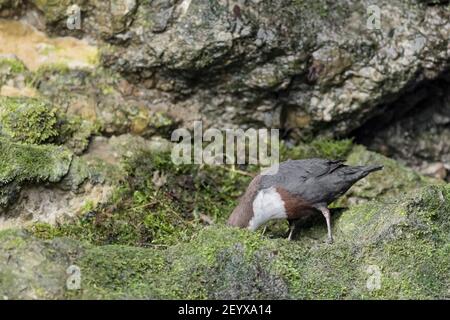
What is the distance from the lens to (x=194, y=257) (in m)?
5.66

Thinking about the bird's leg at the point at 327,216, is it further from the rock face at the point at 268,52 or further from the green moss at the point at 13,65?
the green moss at the point at 13,65

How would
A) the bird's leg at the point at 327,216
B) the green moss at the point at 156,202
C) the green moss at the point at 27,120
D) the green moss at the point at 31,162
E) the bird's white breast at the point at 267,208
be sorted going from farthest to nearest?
the green moss at the point at 27,120 → the green moss at the point at 156,202 → the bird's white breast at the point at 267,208 → the green moss at the point at 31,162 → the bird's leg at the point at 327,216

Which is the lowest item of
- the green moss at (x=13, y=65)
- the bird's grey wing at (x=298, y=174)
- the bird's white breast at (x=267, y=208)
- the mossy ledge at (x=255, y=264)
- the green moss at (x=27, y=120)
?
the mossy ledge at (x=255, y=264)

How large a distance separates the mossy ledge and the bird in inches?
27.2

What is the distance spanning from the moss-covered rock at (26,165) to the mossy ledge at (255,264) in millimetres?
1330

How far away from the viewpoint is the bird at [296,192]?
671 centimetres

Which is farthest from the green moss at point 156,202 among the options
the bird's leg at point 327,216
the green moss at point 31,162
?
the bird's leg at point 327,216

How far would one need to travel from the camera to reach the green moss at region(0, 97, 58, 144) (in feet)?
23.2

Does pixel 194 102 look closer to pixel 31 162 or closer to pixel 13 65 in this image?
pixel 13 65

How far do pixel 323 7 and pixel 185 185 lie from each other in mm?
2463

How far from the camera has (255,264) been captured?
18.2ft

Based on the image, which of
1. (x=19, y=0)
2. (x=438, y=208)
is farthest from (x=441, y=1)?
(x=19, y=0)

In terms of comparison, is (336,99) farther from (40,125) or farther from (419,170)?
(40,125)

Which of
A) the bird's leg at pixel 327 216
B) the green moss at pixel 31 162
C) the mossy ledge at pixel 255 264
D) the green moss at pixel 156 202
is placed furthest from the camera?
the green moss at pixel 156 202
